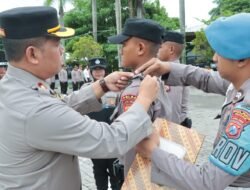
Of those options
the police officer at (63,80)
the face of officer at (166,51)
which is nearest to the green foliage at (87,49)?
the police officer at (63,80)

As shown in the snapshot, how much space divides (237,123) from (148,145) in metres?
0.41

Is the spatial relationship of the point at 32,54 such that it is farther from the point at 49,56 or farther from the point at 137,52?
the point at 137,52

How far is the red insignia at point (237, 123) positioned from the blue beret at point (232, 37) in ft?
0.80

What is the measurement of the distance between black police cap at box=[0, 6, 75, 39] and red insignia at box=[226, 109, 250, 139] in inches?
33.0

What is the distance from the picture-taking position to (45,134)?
65.7 inches

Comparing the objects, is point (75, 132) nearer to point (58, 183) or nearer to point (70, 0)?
point (58, 183)

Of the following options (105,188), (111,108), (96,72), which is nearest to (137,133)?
(111,108)

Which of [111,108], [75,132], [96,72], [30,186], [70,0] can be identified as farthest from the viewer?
[70,0]

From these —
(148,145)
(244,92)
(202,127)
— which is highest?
(244,92)

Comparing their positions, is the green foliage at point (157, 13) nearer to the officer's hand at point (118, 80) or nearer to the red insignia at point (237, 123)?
the officer's hand at point (118, 80)

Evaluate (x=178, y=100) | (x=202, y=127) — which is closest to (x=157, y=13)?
(x=202, y=127)

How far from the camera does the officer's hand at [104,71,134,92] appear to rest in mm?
2322

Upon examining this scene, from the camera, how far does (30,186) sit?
1.80 m

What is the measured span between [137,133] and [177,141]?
0.23 metres
